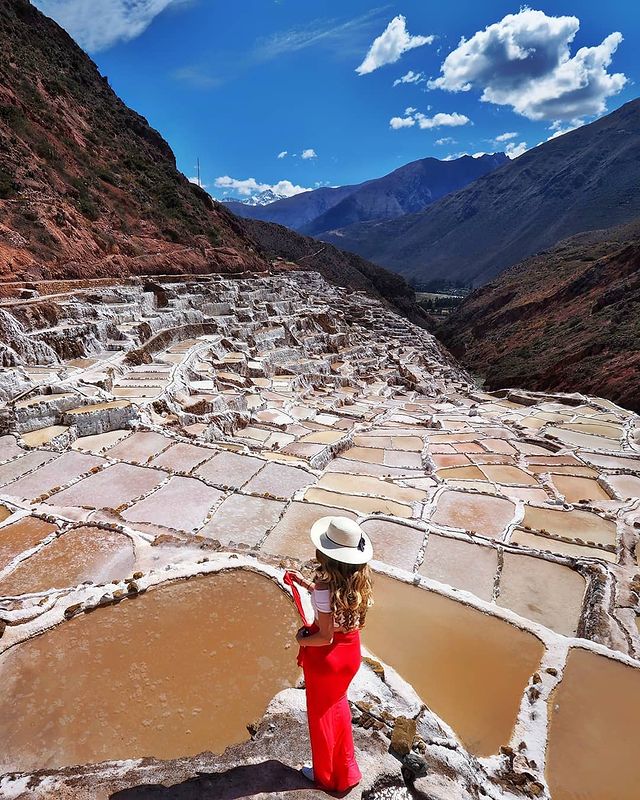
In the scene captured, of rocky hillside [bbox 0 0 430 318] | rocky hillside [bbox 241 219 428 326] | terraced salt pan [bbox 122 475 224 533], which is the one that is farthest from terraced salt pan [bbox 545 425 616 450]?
rocky hillside [bbox 241 219 428 326]

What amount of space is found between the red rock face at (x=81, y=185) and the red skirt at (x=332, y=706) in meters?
22.3

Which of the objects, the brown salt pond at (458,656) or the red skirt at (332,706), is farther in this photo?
the brown salt pond at (458,656)

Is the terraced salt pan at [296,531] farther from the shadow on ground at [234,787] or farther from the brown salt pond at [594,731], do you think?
the shadow on ground at [234,787]

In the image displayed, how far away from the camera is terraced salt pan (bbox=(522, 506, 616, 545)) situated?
9.38 metres

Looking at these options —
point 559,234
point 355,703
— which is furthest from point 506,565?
point 559,234

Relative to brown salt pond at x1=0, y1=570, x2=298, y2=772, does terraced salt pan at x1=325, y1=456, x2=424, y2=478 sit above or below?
below

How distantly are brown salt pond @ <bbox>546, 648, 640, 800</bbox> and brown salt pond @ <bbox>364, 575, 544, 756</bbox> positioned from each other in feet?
1.22

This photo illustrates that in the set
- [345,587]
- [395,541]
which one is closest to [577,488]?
[395,541]

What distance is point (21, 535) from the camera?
7.11 m

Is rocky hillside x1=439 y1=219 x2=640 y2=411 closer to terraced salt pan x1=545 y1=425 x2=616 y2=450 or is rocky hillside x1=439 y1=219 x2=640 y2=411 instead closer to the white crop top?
terraced salt pan x1=545 y1=425 x2=616 y2=450

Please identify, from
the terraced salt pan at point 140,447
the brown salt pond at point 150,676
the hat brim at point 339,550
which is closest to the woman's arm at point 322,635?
the hat brim at point 339,550

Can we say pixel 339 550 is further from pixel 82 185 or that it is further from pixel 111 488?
pixel 82 185

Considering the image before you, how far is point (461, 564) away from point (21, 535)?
6964 mm

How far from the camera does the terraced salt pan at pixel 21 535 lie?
6.63 metres
